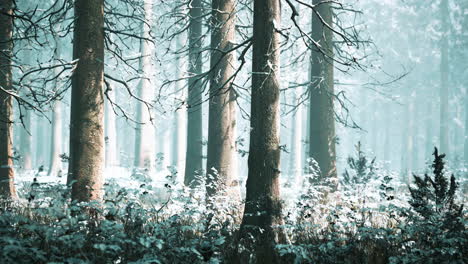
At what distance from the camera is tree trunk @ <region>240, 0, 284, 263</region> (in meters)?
6.06

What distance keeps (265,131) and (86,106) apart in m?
3.07

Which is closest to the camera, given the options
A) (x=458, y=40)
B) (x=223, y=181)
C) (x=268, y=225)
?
(x=268, y=225)

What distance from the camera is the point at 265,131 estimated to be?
20.3 feet

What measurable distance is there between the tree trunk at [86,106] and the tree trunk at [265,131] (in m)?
2.71

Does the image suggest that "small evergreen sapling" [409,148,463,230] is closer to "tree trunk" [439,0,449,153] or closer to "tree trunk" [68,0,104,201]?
"tree trunk" [68,0,104,201]

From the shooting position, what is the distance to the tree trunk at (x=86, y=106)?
7.22 meters

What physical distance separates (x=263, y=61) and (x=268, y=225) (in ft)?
7.48

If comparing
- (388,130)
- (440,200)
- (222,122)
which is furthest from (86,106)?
(388,130)

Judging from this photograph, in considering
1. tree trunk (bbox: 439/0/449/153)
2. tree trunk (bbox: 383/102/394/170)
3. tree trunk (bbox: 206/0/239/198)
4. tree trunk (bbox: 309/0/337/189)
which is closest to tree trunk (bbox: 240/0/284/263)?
tree trunk (bbox: 206/0/239/198)

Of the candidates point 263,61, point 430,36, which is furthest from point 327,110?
point 430,36

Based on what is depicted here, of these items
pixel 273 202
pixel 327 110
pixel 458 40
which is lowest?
pixel 273 202

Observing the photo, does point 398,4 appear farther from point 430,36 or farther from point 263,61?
point 263,61

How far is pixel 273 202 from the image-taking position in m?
6.09

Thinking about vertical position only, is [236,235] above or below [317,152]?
below
